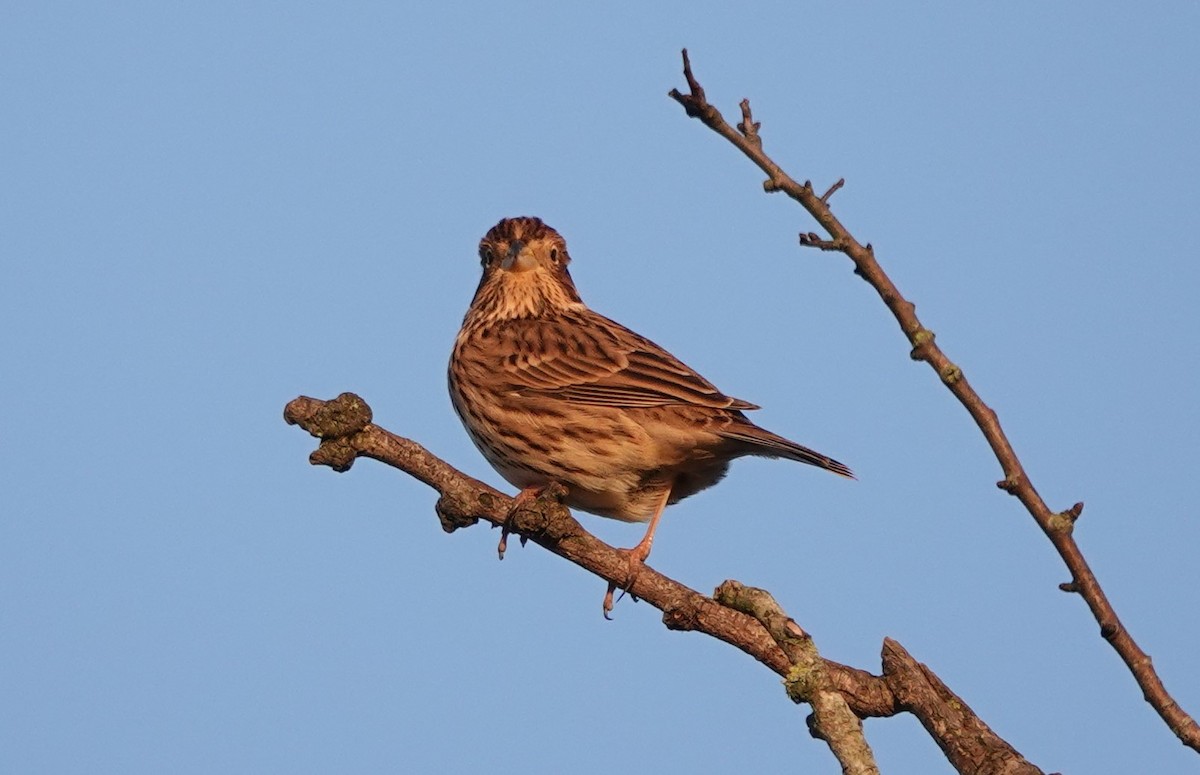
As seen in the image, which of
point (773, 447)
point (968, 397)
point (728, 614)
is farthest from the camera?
point (773, 447)

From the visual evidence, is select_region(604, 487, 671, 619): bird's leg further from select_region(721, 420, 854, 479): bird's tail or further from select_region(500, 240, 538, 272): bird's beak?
select_region(500, 240, 538, 272): bird's beak

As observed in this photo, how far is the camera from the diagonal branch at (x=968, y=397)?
3.98 meters

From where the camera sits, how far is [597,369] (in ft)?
30.7

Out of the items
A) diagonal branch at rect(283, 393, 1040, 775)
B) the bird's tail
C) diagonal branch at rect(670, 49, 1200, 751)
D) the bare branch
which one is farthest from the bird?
diagonal branch at rect(670, 49, 1200, 751)

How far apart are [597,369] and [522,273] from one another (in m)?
1.52

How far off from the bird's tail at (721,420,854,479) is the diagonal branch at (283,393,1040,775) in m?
1.81

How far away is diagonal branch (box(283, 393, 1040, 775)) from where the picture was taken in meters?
4.84

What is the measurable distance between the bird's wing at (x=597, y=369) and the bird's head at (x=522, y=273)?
1.31ft

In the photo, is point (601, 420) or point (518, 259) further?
point (518, 259)

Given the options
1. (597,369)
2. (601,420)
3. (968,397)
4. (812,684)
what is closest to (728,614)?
(812,684)

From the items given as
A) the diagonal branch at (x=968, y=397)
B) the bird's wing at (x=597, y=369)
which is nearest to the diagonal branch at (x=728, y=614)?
the diagonal branch at (x=968, y=397)

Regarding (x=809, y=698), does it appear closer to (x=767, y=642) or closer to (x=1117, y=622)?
(x=767, y=642)

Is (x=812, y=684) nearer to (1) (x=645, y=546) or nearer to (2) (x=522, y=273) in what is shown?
(1) (x=645, y=546)

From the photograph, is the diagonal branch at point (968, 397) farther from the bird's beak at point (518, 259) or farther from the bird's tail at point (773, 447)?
Answer: the bird's beak at point (518, 259)
